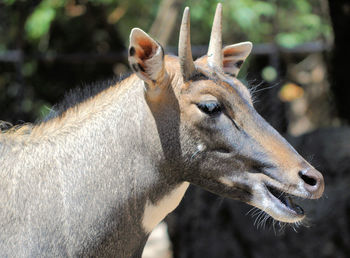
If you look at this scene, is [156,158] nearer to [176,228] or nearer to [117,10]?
[176,228]

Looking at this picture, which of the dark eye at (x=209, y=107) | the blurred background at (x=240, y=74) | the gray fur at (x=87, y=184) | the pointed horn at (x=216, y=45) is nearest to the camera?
the gray fur at (x=87, y=184)

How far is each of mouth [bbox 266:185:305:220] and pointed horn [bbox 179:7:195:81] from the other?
929mm

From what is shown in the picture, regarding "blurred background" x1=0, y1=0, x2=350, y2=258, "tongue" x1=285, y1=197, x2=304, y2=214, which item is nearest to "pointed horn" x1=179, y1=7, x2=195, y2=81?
"tongue" x1=285, y1=197, x2=304, y2=214

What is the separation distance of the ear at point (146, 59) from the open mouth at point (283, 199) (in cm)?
103

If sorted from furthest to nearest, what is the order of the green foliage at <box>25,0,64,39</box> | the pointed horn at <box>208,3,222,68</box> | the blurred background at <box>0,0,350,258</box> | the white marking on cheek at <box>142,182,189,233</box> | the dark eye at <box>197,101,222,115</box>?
the green foliage at <box>25,0,64,39</box>
the blurred background at <box>0,0,350,258</box>
the pointed horn at <box>208,3,222,68</box>
the white marking on cheek at <box>142,182,189,233</box>
the dark eye at <box>197,101,222,115</box>

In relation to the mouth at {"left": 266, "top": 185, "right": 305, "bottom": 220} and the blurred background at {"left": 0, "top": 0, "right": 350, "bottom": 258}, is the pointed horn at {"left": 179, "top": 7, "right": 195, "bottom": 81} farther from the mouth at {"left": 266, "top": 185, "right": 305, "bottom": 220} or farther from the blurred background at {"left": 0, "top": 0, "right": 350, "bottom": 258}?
the blurred background at {"left": 0, "top": 0, "right": 350, "bottom": 258}

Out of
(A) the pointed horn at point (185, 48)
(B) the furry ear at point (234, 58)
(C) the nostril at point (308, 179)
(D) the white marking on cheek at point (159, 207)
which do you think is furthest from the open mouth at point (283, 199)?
(B) the furry ear at point (234, 58)

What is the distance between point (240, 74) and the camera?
32.5ft

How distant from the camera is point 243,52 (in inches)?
179

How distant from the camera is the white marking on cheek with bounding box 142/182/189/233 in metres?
3.82

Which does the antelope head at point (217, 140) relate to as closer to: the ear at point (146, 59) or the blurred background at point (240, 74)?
the ear at point (146, 59)

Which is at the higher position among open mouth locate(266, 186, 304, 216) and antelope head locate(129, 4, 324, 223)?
antelope head locate(129, 4, 324, 223)

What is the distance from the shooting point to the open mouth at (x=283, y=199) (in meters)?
3.68

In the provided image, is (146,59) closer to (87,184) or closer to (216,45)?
(216,45)
